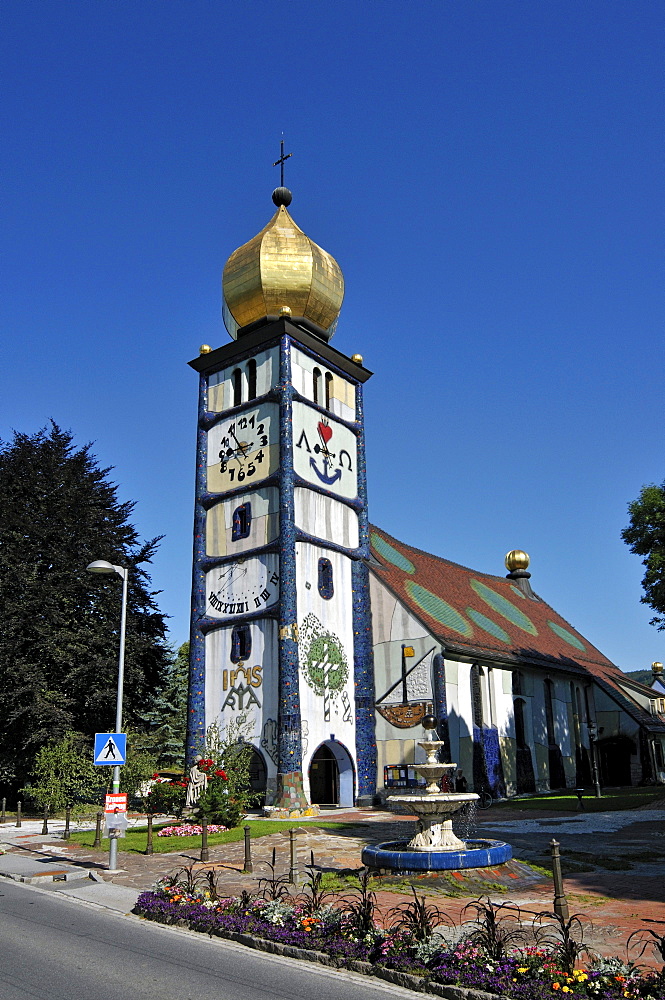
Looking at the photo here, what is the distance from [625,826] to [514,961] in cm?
1417

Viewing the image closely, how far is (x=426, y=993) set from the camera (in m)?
8.00

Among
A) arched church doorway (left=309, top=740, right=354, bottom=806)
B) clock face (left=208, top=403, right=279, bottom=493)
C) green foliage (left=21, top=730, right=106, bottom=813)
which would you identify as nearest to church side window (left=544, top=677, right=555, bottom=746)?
arched church doorway (left=309, top=740, right=354, bottom=806)

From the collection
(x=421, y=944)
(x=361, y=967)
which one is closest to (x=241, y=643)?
(x=361, y=967)

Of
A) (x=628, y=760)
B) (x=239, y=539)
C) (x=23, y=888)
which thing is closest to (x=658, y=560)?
(x=239, y=539)

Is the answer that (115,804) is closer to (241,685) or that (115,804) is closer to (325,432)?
(241,685)

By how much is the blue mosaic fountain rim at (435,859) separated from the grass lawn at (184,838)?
23.1 feet

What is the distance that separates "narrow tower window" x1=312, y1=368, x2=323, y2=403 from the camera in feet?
107

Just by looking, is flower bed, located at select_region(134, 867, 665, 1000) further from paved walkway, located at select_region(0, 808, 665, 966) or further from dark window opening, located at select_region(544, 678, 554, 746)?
dark window opening, located at select_region(544, 678, 554, 746)

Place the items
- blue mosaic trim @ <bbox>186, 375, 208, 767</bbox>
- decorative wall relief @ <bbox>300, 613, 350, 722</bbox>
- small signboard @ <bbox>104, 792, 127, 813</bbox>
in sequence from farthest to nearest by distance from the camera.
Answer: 1. blue mosaic trim @ <bbox>186, 375, 208, 767</bbox>
2. decorative wall relief @ <bbox>300, 613, 350, 722</bbox>
3. small signboard @ <bbox>104, 792, 127, 813</bbox>

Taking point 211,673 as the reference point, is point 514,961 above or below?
below

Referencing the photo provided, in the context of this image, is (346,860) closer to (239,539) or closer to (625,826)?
(625,826)

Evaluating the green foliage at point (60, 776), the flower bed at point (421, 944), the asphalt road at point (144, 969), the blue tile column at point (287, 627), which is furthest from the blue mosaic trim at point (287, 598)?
the asphalt road at point (144, 969)

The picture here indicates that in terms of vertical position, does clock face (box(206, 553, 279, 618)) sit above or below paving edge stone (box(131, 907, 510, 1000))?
above

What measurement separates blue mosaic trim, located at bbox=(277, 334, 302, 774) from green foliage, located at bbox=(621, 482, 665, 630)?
454 inches
